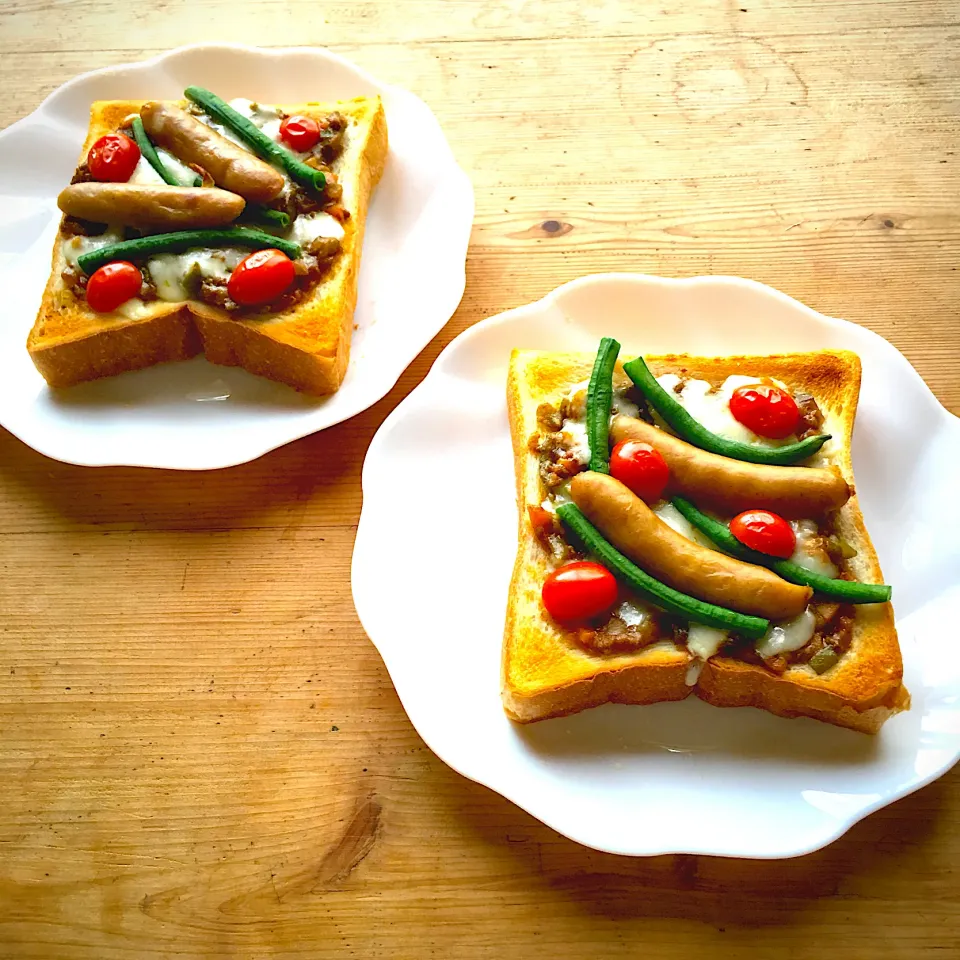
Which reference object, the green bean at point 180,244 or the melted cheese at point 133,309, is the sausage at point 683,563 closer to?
the green bean at point 180,244

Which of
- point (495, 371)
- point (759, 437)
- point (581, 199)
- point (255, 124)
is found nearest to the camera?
point (759, 437)

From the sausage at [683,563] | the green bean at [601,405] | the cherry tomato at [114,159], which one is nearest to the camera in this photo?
the sausage at [683,563]

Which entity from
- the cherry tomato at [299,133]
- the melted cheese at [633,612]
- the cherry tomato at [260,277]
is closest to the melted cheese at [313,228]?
the cherry tomato at [260,277]

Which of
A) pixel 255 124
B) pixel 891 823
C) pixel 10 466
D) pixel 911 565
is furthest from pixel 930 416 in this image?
pixel 10 466

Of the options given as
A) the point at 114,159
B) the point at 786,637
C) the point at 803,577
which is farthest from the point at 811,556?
the point at 114,159

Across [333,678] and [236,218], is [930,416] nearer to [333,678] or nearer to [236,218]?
[333,678]

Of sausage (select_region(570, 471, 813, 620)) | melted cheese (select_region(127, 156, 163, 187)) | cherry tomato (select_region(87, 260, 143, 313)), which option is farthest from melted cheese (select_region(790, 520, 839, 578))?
melted cheese (select_region(127, 156, 163, 187))

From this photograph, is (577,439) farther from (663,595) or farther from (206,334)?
(206,334)
